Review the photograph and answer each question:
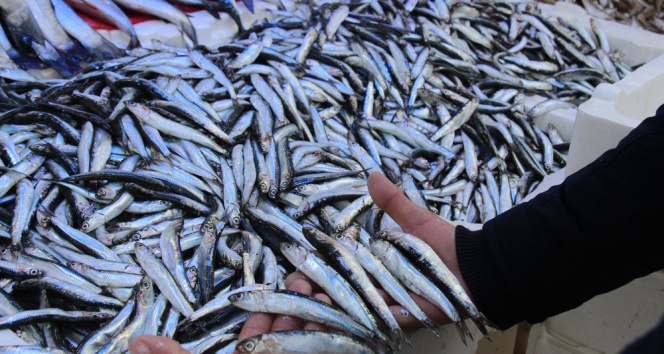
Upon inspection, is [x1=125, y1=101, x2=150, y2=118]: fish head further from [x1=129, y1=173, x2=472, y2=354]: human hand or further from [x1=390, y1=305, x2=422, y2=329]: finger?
[x1=390, y1=305, x2=422, y2=329]: finger

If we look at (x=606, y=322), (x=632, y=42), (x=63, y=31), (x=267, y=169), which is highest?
(x=63, y=31)

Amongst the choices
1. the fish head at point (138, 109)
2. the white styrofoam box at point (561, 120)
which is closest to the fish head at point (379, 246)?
the fish head at point (138, 109)

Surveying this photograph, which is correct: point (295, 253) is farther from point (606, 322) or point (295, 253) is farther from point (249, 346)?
point (606, 322)

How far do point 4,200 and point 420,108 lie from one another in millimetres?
2902

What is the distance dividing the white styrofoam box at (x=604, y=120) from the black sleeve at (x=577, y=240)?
983 millimetres

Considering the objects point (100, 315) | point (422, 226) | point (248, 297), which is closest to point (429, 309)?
point (422, 226)

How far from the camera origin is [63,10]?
175 inches

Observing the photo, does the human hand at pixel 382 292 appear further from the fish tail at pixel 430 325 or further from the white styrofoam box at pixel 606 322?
the white styrofoam box at pixel 606 322

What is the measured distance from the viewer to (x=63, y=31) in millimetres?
4340

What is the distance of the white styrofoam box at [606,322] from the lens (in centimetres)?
266

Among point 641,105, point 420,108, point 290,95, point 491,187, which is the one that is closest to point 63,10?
point 290,95

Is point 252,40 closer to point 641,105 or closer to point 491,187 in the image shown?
point 491,187

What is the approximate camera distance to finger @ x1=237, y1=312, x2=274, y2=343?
1839mm

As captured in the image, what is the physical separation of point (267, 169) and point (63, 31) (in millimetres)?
2429
